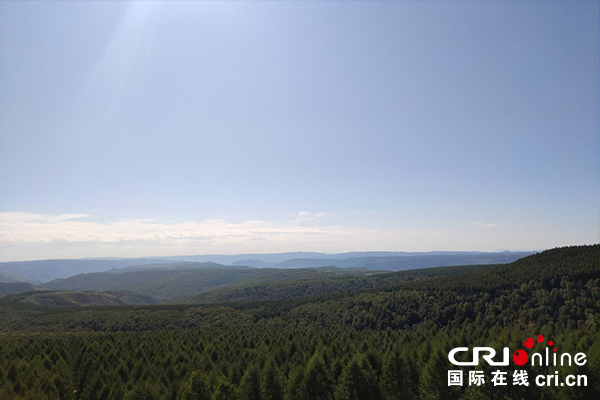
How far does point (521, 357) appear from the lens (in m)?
65.6

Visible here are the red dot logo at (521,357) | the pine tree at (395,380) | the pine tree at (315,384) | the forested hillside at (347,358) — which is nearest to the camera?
the forested hillside at (347,358)

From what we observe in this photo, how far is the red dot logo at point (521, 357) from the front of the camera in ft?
214

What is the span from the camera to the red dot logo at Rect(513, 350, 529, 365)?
65125 millimetres

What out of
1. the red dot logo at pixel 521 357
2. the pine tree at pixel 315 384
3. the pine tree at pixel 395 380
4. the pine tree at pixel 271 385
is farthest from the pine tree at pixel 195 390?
A: the red dot logo at pixel 521 357

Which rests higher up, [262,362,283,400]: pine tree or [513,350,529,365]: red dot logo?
[513,350,529,365]: red dot logo

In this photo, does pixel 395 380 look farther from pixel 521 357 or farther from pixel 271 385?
pixel 271 385

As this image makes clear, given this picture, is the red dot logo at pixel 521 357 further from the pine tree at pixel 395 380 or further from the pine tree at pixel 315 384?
the pine tree at pixel 315 384

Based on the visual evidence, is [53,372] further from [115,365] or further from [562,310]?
[562,310]

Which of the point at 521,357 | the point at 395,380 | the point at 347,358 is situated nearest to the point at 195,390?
the point at 347,358

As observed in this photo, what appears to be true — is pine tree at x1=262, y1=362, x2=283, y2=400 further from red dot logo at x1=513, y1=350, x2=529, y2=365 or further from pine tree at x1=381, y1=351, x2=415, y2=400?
red dot logo at x1=513, y1=350, x2=529, y2=365

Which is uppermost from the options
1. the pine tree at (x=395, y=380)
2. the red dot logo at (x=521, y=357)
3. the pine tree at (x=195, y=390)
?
the red dot logo at (x=521, y=357)

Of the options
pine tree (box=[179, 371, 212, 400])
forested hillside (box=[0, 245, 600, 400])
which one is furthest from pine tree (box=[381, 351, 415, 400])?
pine tree (box=[179, 371, 212, 400])

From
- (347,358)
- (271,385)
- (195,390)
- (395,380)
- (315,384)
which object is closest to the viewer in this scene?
(195,390)

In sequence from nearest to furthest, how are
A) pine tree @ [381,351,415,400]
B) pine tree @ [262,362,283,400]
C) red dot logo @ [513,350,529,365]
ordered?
pine tree @ [262,362,283,400]
red dot logo @ [513,350,529,365]
pine tree @ [381,351,415,400]
